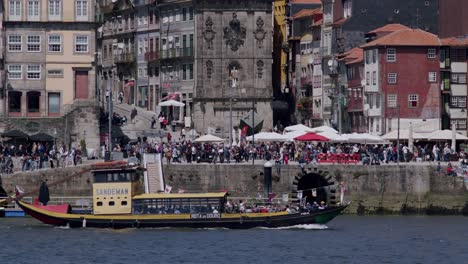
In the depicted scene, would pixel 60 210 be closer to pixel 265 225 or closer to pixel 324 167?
pixel 265 225

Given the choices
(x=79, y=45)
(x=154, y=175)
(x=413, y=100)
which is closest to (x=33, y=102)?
(x=79, y=45)

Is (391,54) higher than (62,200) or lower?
higher

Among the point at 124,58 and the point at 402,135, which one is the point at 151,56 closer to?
the point at 124,58

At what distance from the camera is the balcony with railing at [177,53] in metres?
155

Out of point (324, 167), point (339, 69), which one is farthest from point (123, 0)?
point (324, 167)

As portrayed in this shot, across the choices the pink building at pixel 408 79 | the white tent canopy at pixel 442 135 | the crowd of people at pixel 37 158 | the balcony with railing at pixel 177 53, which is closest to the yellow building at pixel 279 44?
the balcony with railing at pixel 177 53

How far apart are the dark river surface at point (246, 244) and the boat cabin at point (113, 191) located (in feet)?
3.80

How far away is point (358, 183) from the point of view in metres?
115

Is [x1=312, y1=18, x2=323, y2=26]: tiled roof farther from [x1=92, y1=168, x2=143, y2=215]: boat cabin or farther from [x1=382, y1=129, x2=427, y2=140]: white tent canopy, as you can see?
[x1=92, y1=168, x2=143, y2=215]: boat cabin

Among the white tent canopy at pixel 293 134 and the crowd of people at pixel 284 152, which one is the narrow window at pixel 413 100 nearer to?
the crowd of people at pixel 284 152

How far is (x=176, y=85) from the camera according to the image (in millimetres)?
157625

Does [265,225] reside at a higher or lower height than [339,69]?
lower

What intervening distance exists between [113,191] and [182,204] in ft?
11.6

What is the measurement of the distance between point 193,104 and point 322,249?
58499 millimetres
